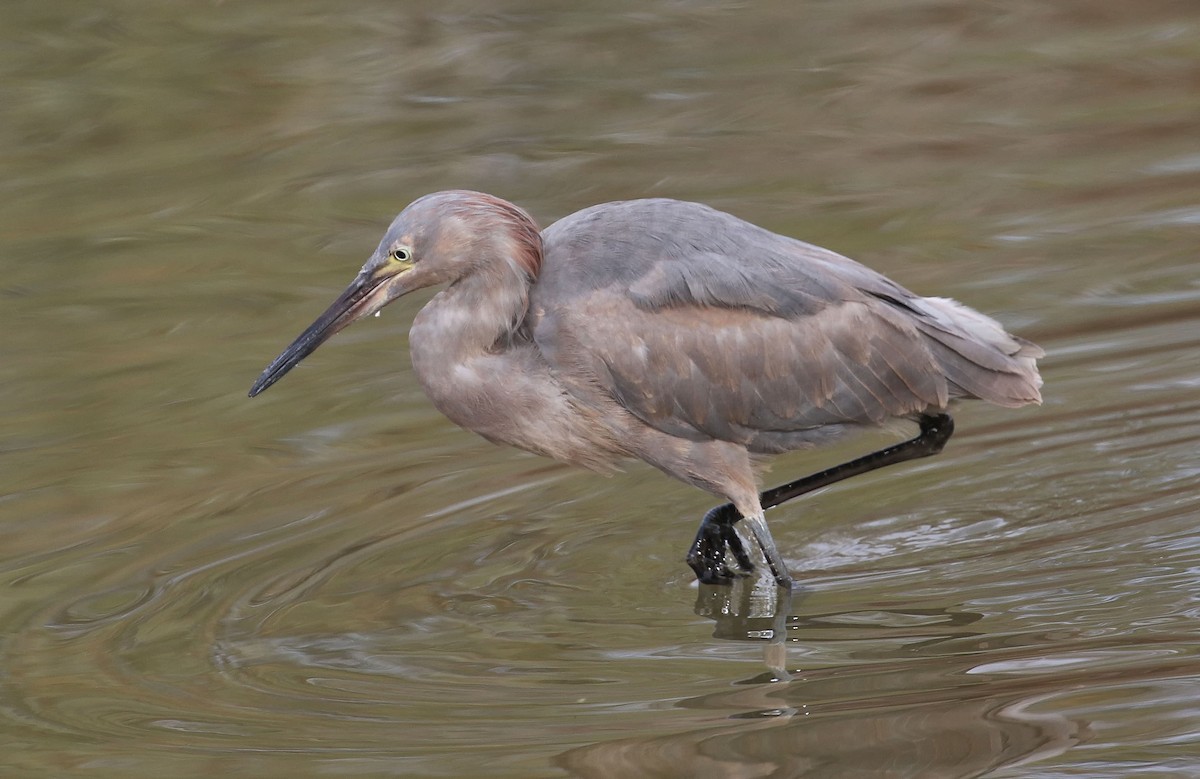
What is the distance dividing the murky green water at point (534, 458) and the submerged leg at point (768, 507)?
121mm

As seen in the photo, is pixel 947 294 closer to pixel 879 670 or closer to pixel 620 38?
pixel 879 670

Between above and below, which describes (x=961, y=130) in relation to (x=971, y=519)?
above

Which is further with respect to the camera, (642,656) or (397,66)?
(397,66)

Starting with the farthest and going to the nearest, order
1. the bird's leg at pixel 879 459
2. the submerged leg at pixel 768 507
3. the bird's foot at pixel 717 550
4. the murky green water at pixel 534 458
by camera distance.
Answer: the bird's leg at pixel 879 459 → the bird's foot at pixel 717 550 → the submerged leg at pixel 768 507 → the murky green water at pixel 534 458

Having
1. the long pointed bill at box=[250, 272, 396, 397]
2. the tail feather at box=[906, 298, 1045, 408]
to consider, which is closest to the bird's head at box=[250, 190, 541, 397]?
the long pointed bill at box=[250, 272, 396, 397]

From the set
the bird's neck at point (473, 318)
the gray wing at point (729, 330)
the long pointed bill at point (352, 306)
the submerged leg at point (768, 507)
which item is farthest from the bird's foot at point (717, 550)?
the long pointed bill at point (352, 306)

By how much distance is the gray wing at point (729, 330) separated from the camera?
594 centimetres

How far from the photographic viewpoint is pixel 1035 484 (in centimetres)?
672

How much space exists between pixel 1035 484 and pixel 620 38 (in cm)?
610

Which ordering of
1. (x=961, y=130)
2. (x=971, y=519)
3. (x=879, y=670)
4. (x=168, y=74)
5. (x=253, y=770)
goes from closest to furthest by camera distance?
(x=253, y=770)
(x=879, y=670)
(x=971, y=519)
(x=961, y=130)
(x=168, y=74)

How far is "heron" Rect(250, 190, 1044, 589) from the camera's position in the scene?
5.92 metres

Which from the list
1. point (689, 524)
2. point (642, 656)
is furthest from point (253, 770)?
point (689, 524)

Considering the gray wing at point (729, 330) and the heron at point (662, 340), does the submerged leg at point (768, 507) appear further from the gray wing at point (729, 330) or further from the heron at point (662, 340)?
the gray wing at point (729, 330)

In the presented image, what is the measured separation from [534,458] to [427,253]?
180 centimetres
